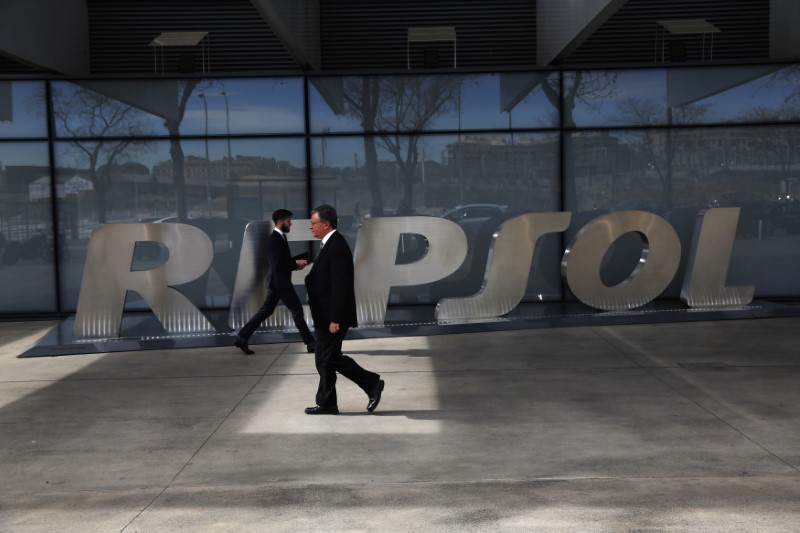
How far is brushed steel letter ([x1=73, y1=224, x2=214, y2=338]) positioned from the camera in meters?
12.9

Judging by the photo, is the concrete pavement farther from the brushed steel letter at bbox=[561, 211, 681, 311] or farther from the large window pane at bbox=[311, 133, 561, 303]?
the large window pane at bbox=[311, 133, 561, 303]

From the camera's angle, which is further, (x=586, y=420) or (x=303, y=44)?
(x=303, y=44)

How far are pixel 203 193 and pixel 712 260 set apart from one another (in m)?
8.84

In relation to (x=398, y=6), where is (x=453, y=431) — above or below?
below

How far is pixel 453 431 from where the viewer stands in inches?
304

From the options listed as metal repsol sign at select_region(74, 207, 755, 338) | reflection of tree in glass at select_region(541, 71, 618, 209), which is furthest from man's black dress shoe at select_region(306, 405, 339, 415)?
reflection of tree in glass at select_region(541, 71, 618, 209)

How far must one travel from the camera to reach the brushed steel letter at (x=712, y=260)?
47.9 ft

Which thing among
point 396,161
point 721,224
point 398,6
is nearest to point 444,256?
point 396,161

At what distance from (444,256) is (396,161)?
332 centimetres

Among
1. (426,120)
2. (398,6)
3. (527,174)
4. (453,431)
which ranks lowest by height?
(453,431)

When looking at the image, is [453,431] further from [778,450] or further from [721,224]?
[721,224]

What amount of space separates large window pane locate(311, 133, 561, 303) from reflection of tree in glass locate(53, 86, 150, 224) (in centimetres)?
336

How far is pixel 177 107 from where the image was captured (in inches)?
642

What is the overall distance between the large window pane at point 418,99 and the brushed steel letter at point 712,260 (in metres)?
3.65
